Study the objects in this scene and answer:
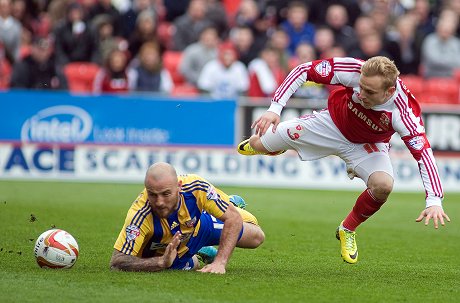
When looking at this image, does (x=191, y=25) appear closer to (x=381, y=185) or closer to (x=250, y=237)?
(x=381, y=185)

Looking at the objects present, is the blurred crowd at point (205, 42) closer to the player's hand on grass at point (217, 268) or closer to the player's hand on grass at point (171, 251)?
the player's hand on grass at point (217, 268)

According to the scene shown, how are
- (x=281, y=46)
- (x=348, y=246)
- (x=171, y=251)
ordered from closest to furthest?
(x=171, y=251)
(x=348, y=246)
(x=281, y=46)

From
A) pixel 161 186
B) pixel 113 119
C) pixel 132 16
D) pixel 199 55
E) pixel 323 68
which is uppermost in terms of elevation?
pixel 132 16

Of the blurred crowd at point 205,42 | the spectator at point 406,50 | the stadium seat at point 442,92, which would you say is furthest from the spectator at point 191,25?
the stadium seat at point 442,92

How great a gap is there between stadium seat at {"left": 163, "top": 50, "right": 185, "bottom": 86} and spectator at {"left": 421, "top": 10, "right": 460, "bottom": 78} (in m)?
5.00

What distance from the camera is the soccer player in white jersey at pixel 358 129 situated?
8727mm

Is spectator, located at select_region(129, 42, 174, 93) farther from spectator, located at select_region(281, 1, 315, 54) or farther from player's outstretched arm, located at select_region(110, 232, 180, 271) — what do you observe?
player's outstretched arm, located at select_region(110, 232, 180, 271)

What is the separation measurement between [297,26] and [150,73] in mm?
3542

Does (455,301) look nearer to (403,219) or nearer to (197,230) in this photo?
(197,230)

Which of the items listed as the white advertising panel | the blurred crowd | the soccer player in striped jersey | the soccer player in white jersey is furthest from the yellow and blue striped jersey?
the blurred crowd

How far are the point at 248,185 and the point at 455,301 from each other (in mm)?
9794

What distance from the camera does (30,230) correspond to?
1119cm

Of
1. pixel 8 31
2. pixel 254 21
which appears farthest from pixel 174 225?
pixel 254 21

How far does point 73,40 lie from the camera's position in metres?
19.9
